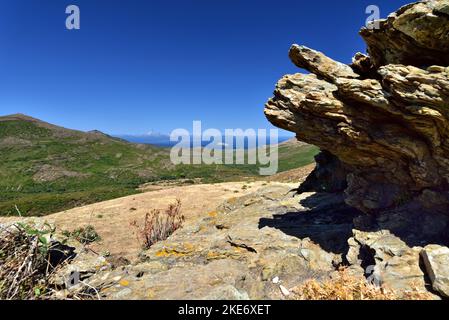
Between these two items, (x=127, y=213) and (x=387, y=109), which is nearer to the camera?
(x=387, y=109)

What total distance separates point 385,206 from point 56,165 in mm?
141077

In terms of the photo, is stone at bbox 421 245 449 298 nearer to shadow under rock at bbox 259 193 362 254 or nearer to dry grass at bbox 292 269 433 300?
dry grass at bbox 292 269 433 300

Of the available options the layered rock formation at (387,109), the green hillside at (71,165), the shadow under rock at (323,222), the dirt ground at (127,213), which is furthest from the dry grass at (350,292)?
the green hillside at (71,165)

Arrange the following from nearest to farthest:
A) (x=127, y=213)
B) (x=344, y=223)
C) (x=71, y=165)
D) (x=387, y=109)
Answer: (x=387, y=109) < (x=344, y=223) < (x=127, y=213) < (x=71, y=165)

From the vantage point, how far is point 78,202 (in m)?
59.5

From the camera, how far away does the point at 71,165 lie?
13350cm

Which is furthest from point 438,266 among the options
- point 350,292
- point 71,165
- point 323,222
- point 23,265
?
point 71,165

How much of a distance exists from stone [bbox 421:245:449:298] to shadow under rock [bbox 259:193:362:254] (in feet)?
13.1

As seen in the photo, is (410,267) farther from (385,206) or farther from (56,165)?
(56,165)

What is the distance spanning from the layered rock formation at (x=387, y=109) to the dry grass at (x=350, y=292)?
4.92m

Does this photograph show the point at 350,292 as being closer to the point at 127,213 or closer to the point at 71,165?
the point at 127,213

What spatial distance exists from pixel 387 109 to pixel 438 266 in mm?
5829

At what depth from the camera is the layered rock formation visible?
10.7 m
